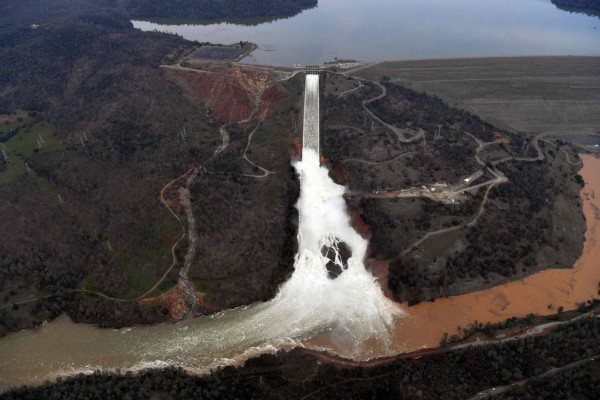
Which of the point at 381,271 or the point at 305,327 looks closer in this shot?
the point at 305,327

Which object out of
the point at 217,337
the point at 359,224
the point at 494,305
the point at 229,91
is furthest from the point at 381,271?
the point at 229,91

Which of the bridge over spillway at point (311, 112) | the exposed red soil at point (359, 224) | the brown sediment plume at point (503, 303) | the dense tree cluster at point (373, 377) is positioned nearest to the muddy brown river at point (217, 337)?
the brown sediment plume at point (503, 303)

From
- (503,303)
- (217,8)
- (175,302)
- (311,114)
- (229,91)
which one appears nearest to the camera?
(503,303)

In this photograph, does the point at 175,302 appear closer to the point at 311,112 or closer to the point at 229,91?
the point at 311,112

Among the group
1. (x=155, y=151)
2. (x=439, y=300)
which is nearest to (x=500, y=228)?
(x=439, y=300)

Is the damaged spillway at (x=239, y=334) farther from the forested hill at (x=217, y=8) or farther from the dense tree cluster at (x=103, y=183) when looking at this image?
the forested hill at (x=217, y=8)

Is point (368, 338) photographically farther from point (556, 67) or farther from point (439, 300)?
point (556, 67)

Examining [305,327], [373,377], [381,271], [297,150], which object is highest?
[297,150]

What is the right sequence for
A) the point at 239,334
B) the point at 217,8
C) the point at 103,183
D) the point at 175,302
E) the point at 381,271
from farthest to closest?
the point at 217,8, the point at 103,183, the point at 381,271, the point at 175,302, the point at 239,334
